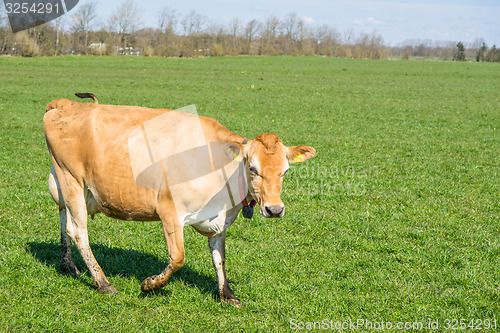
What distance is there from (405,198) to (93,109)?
23.7 ft

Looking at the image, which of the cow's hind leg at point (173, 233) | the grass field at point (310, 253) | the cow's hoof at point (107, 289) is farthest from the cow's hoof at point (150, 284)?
the cow's hoof at point (107, 289)

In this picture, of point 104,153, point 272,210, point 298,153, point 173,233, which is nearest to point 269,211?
point 272,210

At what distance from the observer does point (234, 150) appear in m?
5.23

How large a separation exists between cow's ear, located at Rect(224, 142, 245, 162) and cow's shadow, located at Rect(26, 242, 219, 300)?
197cm

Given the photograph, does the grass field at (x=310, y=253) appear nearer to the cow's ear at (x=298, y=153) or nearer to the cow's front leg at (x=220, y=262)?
the cow's front leg at (x=220, y=262)

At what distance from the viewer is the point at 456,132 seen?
19344 mm

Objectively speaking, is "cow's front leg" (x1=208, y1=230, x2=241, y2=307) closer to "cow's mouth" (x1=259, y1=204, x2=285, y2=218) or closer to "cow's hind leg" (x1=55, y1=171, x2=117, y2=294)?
"cow's mouth" (x1=259, y1=204, x2=285, y2=218)

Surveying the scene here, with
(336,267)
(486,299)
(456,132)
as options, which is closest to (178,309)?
(336,267)

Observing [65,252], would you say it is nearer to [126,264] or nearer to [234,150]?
[126,264]

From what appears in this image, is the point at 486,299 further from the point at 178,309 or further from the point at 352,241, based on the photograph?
the point at 178,309

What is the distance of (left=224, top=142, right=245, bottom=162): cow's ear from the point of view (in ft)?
17.1

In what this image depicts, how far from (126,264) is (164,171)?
215 cm

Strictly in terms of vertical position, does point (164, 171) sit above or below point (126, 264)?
above

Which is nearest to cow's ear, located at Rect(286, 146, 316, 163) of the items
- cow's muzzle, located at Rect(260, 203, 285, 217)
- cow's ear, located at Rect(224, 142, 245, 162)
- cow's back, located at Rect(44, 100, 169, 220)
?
cow's ear, located at Rect(224, 142, 245, 162)
